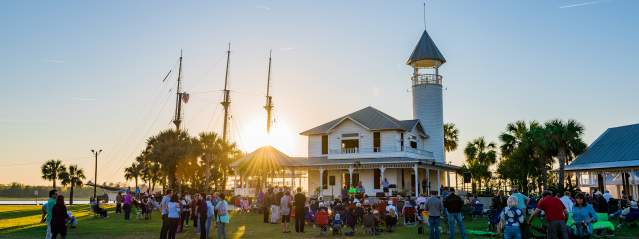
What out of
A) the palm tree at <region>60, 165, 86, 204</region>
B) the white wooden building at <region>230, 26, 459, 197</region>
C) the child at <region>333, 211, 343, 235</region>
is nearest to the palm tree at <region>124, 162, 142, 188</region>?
the palm tree at <region>60, 165, 86, 204</region>

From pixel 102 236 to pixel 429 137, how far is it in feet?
102

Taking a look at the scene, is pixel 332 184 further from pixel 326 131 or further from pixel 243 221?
pixel 243 221

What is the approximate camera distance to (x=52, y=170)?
65.0m

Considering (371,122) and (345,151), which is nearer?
(345,151)

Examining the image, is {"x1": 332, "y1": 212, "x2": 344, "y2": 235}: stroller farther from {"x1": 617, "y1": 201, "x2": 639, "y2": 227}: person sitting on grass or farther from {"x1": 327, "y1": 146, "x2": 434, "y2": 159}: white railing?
{"x1": 327, "y1": 146, "x2": 434, "y2": 159}: white railing

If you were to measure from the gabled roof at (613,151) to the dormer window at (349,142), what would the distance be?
48.5 ft

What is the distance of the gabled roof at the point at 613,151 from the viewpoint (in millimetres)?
31859

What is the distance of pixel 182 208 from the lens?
63.1 ft

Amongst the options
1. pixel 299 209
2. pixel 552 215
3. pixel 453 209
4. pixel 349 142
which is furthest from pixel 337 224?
pixel 349 142

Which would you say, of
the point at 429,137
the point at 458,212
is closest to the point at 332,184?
the point at 429,137

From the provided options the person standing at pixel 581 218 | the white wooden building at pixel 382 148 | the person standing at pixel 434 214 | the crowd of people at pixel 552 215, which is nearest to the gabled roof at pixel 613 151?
the white wooden building at pixel 382 148

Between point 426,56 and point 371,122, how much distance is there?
8.73 meters

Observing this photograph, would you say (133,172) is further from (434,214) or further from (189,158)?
(434,214)

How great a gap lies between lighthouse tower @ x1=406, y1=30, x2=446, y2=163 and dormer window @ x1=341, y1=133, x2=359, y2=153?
6689 millimetres
